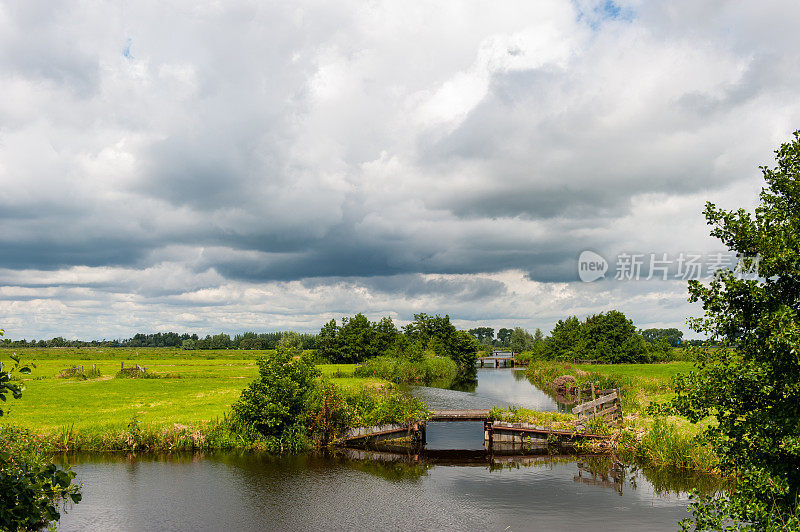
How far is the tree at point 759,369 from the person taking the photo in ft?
30.6

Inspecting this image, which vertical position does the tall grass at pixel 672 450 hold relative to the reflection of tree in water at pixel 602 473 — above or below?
above

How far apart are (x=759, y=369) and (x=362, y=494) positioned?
19266mm

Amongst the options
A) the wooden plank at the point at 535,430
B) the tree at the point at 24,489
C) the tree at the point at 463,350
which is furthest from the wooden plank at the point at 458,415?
the tree at the point at 463,350

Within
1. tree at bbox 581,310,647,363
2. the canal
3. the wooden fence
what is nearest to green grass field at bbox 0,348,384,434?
the canal

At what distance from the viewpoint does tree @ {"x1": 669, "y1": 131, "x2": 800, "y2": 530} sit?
9.34m

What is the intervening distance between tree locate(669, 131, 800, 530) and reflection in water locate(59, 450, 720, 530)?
1241cm

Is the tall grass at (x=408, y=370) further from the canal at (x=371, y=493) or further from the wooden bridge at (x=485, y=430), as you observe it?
the canal at (x=371, y=493)

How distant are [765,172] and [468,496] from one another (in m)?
19.4

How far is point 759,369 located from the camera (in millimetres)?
9461

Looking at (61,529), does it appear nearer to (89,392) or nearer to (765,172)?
(765,172)

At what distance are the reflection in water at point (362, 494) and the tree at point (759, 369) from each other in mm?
12407

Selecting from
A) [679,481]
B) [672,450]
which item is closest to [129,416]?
[679,481]

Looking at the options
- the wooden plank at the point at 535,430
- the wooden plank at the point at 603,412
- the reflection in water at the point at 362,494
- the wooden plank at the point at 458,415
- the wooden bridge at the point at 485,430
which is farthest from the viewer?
the wooden plank at the point at 458,415

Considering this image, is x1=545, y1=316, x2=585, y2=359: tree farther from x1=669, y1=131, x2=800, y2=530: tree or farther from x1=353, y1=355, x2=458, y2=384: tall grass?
x1=669, y1=131, x2=800, y2=530: tree
